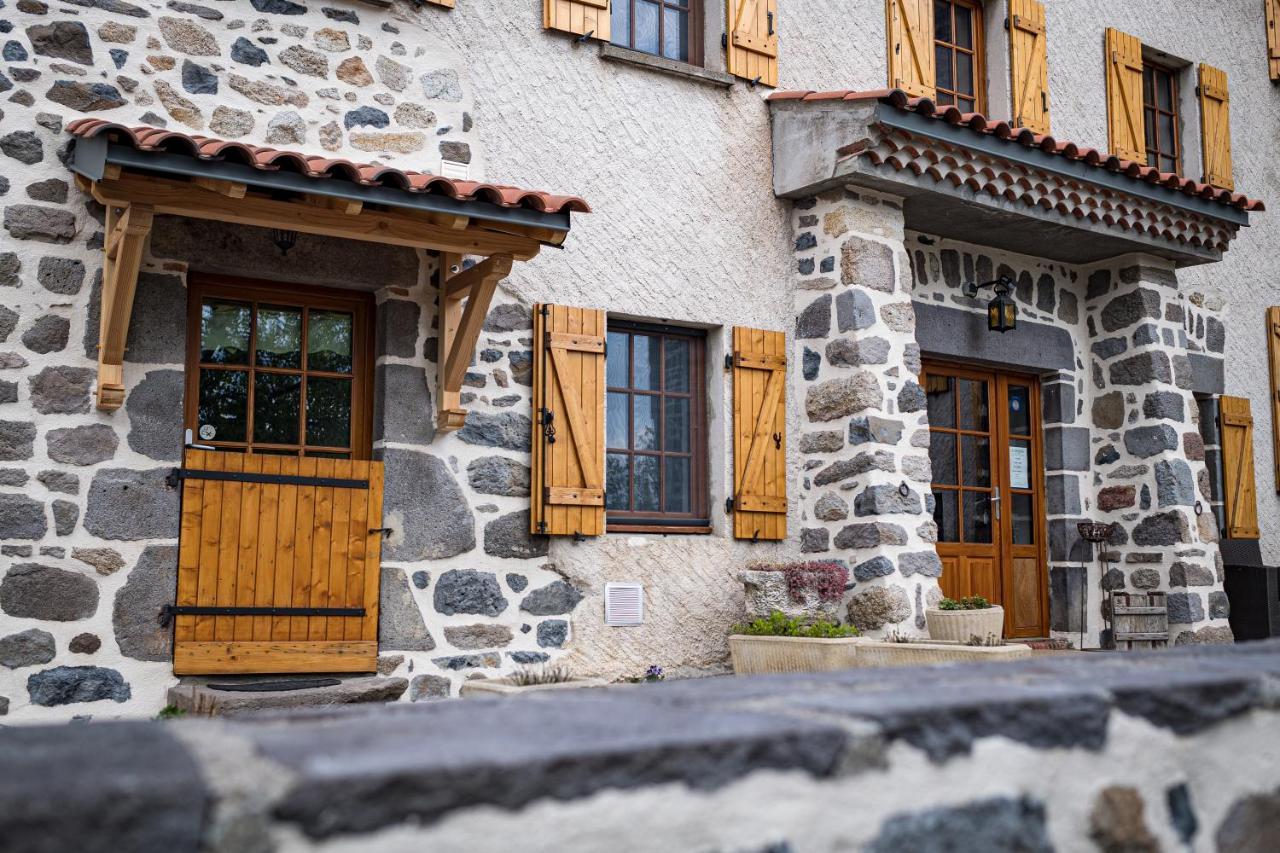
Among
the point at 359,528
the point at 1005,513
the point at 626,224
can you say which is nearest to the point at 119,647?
the point at 359,528

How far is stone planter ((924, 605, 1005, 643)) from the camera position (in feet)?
22.6

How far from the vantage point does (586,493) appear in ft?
21.2

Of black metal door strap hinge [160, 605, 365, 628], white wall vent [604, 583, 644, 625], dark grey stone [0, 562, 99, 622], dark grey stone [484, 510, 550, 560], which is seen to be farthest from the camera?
white wall vent [604, 583, 644, 625]

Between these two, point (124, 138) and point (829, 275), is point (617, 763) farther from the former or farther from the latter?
point (829, 275)

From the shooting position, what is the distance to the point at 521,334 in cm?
646

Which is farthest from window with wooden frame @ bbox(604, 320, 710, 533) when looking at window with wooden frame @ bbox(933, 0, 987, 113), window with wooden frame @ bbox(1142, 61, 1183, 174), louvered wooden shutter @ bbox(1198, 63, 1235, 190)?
louvered wooden shutter @ bbox(1198, 63, 1235, 190)

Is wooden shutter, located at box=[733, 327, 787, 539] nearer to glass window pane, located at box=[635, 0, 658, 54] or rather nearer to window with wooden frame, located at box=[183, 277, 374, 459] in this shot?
glass window pane, located at box=[635, 0, 658, 54]

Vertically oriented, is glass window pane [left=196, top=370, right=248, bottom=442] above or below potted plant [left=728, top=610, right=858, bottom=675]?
above

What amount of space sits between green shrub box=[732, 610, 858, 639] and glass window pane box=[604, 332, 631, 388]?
1519mm

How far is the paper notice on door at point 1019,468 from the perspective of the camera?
877cm

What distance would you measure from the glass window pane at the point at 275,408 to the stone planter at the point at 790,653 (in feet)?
8.45

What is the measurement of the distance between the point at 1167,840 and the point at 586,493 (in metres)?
4.96

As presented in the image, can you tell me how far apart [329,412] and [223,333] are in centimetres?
62

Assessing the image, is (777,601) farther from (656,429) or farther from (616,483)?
(656,429)
